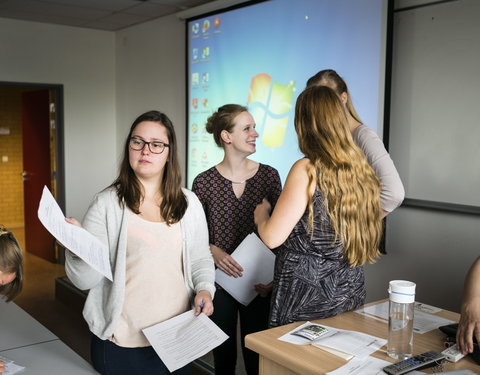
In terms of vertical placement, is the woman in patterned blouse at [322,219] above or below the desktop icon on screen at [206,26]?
below

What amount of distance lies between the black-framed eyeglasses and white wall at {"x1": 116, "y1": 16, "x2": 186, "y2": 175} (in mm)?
3183

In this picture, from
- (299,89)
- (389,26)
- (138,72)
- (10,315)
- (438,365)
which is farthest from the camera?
(138,72)

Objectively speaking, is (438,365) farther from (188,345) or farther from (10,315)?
(10,315)

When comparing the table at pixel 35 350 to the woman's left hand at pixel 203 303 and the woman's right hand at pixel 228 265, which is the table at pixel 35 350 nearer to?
the woman's left hand at pixel 203 303

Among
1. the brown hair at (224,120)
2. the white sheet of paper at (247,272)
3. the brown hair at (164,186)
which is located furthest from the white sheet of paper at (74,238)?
the brown hair at (224,120)

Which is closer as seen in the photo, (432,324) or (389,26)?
(432,324)

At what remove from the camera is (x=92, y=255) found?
141cm

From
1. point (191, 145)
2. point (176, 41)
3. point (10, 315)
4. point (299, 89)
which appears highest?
point (176, 41)

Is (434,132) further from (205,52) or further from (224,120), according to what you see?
(205,52)

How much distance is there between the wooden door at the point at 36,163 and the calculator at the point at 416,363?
544 cm

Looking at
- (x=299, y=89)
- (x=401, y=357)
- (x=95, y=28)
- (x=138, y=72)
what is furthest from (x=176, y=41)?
(x=401, y=357)

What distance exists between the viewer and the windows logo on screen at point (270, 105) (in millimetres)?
3846

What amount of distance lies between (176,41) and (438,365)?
445 centimetres

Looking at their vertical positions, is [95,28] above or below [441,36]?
above
